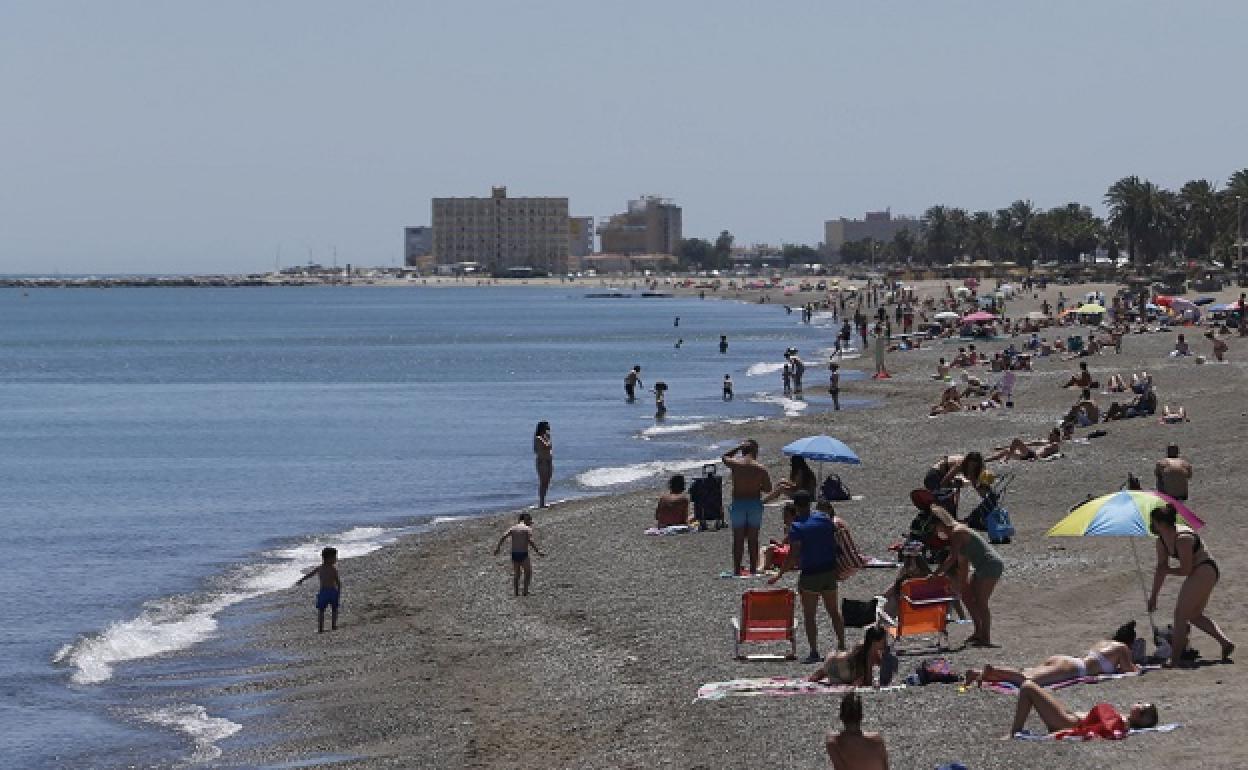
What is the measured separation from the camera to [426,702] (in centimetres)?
1599

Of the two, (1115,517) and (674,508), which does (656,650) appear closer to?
(1115,517)

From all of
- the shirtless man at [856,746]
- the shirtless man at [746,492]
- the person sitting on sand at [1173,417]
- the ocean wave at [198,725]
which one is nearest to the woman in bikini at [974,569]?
the shirtless man at [746,492]

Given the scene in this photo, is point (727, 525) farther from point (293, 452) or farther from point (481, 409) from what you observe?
point (481, 409)

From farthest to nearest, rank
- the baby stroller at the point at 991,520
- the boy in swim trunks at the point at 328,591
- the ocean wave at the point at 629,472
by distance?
1. the ocean wave at the point at 629,472
2. the baby stroller at the point at 991,520
3. the boy in swim trunks at the point at 328,591

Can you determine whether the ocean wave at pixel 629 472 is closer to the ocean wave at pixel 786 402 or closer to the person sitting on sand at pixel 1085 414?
the person sitting on sand at pixel 1085 414

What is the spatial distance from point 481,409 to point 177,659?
3818cm

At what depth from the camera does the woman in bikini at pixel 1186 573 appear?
13.7m

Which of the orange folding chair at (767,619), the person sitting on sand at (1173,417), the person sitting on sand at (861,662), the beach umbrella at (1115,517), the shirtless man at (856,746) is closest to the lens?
the shirtless man at (856,746)

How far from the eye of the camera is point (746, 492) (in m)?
19.3

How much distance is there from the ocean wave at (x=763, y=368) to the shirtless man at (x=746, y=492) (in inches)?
1954

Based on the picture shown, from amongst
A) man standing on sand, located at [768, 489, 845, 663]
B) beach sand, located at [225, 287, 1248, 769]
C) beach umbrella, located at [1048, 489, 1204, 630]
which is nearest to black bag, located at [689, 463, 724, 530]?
beach sand, located at [225, 287, 1248, 769]

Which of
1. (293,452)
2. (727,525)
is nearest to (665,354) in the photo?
(293,452)

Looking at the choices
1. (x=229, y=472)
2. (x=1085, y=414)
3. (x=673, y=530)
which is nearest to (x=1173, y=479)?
(x=673, y=530)

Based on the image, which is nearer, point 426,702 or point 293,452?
point 426,702
